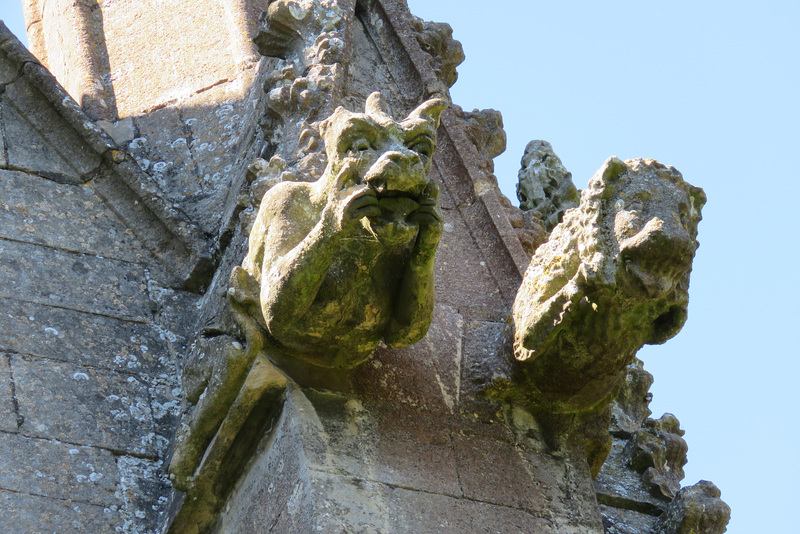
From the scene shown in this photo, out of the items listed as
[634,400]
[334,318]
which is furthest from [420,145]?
[634,400]

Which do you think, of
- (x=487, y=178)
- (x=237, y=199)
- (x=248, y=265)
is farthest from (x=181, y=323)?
(x=487, y=178)

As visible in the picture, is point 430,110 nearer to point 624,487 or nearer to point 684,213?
point 684,213

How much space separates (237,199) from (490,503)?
1.57m

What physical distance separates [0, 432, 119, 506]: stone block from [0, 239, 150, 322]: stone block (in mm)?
696

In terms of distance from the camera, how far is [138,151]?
6.70m

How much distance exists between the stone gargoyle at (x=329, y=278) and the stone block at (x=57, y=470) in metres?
0.29

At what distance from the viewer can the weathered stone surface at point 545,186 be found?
643cm

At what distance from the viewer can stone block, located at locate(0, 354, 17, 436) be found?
498 cm

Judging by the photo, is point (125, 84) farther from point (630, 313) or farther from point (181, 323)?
point (630, 313)

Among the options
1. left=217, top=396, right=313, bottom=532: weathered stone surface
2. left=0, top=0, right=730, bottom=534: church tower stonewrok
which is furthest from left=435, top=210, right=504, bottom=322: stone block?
left=217, top=396, right=313, bottom=532: weathered stone surface

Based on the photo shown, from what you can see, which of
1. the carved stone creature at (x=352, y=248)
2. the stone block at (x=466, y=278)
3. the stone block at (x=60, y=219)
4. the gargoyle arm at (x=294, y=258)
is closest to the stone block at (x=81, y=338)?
the stone block at (x=60, y=219)

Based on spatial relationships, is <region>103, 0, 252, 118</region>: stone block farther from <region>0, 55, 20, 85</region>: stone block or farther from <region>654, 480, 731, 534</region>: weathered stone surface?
<region>654, 480, 731, 534</region>: weathered stone surface

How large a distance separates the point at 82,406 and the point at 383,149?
4.96 ft

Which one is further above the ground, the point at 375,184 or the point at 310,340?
the point at 375,184
